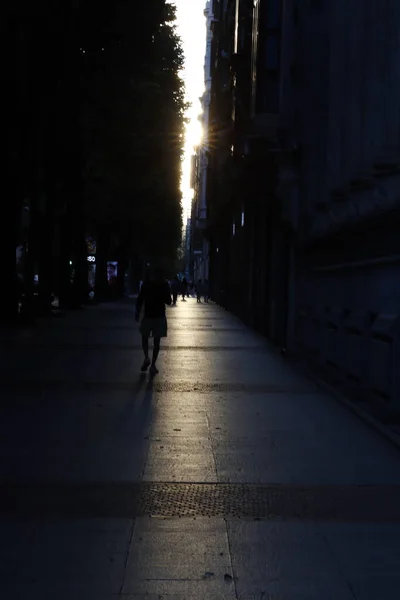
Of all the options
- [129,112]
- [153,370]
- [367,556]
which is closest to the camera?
[367,556]

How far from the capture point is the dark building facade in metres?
13.0

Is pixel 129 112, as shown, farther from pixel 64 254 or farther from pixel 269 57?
pixel 64 254

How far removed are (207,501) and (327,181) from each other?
12896mm

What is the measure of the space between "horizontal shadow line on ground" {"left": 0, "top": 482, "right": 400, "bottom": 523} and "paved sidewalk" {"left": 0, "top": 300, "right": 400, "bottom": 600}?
0.01 m

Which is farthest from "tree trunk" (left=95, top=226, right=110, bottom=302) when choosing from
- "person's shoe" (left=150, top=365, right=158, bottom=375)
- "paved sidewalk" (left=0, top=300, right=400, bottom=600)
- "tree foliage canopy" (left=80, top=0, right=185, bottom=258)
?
"paved sidewalk" (left=0, top=300, right=400, bottom=600)

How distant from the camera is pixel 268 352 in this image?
21.4 metres

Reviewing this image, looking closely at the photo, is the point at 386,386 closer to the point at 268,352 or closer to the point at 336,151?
the point at 336,151

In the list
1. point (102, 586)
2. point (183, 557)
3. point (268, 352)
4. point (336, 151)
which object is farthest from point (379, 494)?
point (268, 352)

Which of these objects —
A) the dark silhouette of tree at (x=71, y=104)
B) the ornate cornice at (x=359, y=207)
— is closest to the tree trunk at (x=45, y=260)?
the dark silhouette of tree at (x=71, y=104)

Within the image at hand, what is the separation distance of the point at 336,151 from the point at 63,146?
36.0ft

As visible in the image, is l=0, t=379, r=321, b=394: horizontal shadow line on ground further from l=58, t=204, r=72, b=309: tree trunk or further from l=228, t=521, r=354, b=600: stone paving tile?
l=58, t=204, r=72, b=309: tree trunk

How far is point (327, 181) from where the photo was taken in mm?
19062

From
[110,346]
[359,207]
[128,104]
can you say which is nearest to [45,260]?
[128,104]

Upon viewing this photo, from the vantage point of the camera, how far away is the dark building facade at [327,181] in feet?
42.7
